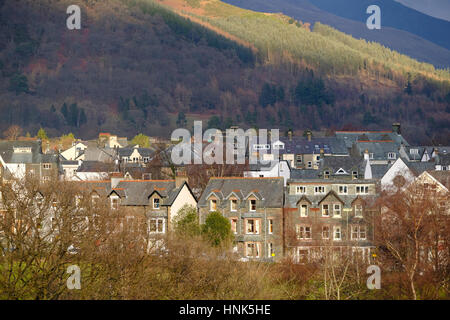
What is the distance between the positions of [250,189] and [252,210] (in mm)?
1757

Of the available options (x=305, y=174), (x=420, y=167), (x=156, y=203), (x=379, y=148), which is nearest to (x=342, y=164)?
(x=305, y=174)

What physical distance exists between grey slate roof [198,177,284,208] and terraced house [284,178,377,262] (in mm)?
822

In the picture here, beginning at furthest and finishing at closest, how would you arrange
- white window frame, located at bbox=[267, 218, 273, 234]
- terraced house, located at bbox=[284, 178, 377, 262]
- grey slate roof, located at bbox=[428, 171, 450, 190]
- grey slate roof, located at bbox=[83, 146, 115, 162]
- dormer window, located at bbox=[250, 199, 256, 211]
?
grey slate roof, located at bbox=[83, 146, 115, 162] < grey slate roof, located at bbox=[428, 171, 450, 190] < dormer window, located at bbox=[250, 199, 256, 211] < white window frame, located at bbox=[267, 218, 273, 234] < terraced house, located at bbox=[284, 178, 377, 262]

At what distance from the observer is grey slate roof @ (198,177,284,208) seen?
60.6m

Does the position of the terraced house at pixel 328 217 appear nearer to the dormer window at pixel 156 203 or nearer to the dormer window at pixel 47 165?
the dormer window at pixel 156 203

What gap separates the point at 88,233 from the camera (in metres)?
49.9

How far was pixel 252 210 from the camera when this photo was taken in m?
60.8

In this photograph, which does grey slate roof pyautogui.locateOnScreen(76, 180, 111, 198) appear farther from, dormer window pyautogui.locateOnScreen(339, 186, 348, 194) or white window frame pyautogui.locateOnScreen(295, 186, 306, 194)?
dormer window pyautogui.locateOnScreen(339, 186, 348, 194)

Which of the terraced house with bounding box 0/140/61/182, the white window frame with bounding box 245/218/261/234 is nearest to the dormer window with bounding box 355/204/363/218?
the white window frame with bounding box 245/218/261/234

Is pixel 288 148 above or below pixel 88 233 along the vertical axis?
above
